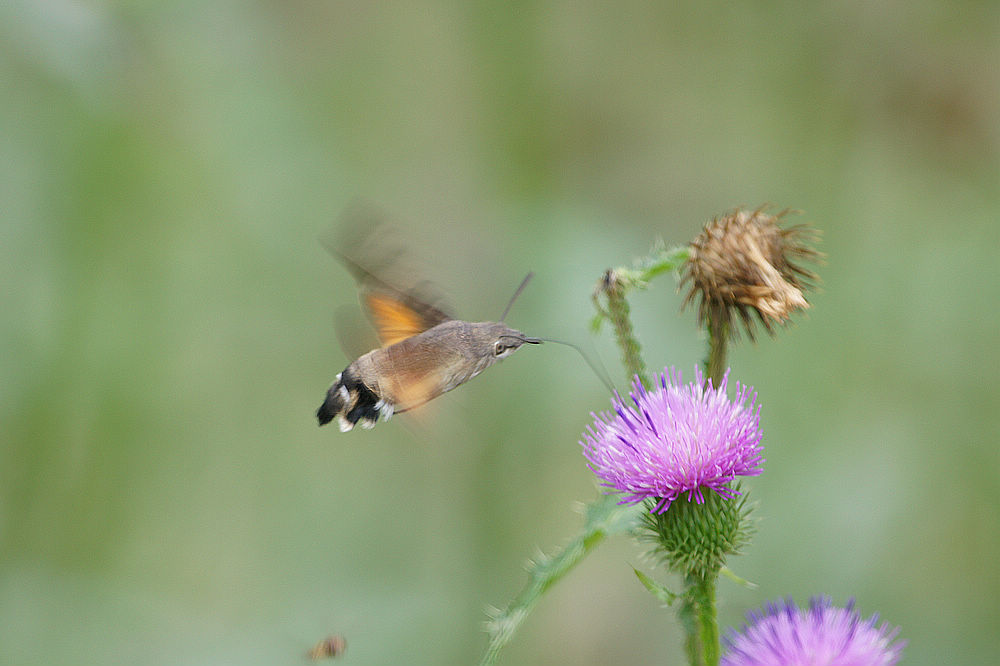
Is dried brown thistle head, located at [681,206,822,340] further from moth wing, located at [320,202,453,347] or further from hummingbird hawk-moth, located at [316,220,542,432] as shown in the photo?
moth wing, located at [320,202,453,347]

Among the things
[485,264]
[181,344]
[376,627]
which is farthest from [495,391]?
[181,344]

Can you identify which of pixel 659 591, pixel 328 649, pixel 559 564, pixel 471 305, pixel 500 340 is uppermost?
pixel 471 305

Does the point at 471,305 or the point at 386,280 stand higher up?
the point at 471,305

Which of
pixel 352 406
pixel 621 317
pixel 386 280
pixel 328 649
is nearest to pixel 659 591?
pixel 621 317

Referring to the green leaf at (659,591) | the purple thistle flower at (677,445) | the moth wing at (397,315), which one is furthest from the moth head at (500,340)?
the green leaf at (659,591)

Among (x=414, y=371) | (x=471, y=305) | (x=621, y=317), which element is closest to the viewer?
(x=621, y=317)

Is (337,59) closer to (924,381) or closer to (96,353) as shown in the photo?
(96,353)

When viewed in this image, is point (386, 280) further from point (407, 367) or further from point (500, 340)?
point (500, 340)
